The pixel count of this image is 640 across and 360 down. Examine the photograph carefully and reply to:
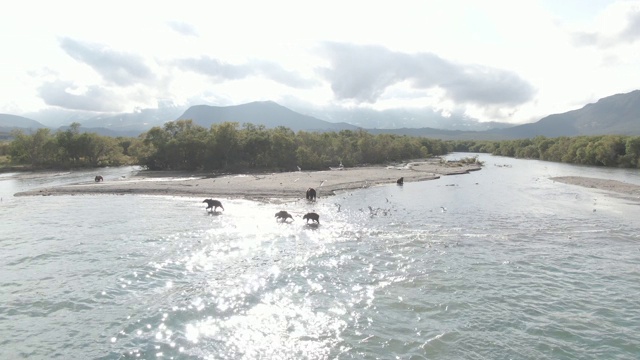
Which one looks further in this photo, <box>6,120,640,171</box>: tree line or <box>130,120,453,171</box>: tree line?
<box>6,120,640,171</box>: tree line

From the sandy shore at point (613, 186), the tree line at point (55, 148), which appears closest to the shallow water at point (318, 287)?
the sandy shore at point (613, 186)

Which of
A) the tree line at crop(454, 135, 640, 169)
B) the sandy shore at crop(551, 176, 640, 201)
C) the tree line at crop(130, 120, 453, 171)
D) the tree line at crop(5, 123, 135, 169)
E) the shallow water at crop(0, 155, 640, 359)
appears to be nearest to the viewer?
the shallow water at crop(0, 155, 640, 359)

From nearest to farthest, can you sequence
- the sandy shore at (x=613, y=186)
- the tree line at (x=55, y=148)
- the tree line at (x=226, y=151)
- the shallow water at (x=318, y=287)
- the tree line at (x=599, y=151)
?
the shallow water at (x=318, y=287) → the sandy shore at (x=613, y=186) → the tree line at (x=226, y=151) → the tree line at (x=55, y=148) → the tree line at (x=599, y=151)

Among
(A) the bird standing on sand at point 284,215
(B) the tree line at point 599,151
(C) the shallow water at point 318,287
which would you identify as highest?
(B) the tree line at point 599,151

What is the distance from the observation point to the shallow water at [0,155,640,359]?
12234 mm

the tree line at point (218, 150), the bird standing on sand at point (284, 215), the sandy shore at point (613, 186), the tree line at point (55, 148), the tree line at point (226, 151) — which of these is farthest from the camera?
the tree line at point (55, 148)

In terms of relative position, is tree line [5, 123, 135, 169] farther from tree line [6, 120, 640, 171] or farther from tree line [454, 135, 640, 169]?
tree line [454, 135, 640, 169]

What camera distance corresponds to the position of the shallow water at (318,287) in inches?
482

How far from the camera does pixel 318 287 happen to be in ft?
55.0

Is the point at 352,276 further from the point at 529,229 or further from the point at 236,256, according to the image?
the point at 529,229

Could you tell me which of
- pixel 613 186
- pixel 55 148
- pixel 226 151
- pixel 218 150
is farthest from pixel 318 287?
pixel 55 148

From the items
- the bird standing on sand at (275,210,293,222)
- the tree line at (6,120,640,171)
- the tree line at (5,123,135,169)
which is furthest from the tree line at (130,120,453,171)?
the bird standing on sand at (275,210,293,222)

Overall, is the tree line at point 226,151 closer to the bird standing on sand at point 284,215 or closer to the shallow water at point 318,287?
the shallow water at point 318,287

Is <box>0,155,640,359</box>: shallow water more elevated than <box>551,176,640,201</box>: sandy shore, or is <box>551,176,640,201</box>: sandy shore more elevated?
A: <box>551,176,640,201</box>: sandy shore
